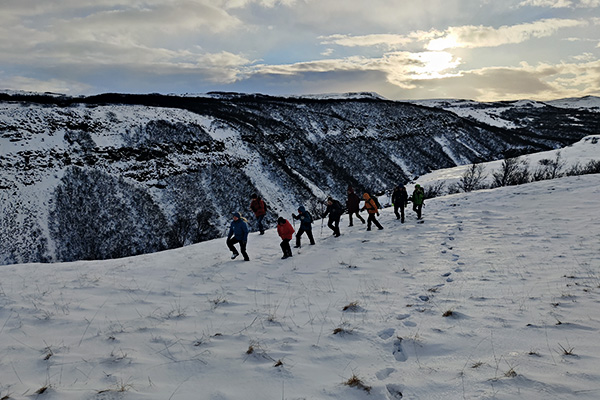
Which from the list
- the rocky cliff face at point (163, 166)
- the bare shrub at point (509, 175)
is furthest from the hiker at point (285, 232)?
the bare shrub at point (509, 175)

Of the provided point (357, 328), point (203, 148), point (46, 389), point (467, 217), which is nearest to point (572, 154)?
point (467, 217)

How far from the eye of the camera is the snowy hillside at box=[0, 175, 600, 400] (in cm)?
369

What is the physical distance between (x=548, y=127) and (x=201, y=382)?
145m

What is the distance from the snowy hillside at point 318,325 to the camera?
12.1 feet

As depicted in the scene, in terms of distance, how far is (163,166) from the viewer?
4209cm

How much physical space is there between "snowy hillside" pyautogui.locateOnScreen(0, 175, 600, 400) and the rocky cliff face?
19849 mm

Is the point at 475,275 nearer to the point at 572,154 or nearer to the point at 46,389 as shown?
the point at 46,389

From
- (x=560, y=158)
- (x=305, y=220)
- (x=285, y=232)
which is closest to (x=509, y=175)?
(x=560, y=158)

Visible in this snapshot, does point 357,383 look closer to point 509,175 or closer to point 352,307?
point 352,307

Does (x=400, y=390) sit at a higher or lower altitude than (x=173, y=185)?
higher

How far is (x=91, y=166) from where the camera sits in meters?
37.0

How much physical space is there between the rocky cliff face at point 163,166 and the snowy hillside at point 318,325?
1985 centimetres

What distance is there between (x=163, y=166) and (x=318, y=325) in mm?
41746

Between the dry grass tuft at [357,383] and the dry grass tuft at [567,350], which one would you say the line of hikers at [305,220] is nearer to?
the dry grass tuft at [357,383]
